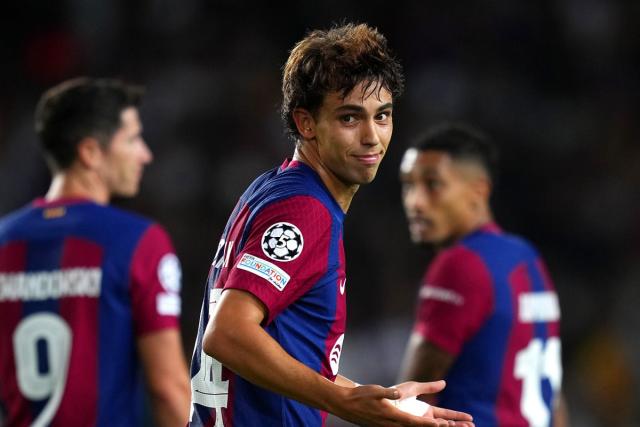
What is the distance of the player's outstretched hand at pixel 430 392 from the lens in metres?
2.89

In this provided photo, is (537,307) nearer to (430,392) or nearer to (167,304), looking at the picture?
(167,304)

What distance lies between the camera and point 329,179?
3.35 metres

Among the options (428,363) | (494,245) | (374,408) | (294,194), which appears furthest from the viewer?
(494,245)

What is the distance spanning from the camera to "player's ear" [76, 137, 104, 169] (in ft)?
16.0

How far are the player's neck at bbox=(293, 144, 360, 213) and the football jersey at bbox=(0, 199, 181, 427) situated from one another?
52.7 inches

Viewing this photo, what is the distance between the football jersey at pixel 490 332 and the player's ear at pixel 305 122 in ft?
6.71

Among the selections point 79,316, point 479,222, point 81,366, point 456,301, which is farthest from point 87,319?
point 479,222

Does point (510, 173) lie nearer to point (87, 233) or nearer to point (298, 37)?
point (298, 37)

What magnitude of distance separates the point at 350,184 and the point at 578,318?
769 centimetres

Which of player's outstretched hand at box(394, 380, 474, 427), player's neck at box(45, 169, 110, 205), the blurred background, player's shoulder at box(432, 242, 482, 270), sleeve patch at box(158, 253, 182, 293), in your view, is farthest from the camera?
the blurred background

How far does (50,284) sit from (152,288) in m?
0.43

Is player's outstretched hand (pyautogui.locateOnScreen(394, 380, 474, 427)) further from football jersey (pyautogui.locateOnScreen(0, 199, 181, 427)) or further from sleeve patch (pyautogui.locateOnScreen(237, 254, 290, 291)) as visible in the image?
football jersey (pyautogui.locateOnScreen(0, 199, 181, 427))

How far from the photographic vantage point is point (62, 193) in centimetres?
477

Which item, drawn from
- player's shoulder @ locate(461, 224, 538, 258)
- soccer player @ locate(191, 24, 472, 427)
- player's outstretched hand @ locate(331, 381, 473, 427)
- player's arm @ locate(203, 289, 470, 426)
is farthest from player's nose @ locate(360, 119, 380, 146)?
player's shoulder @ locate(461, 224, 538, 258)
